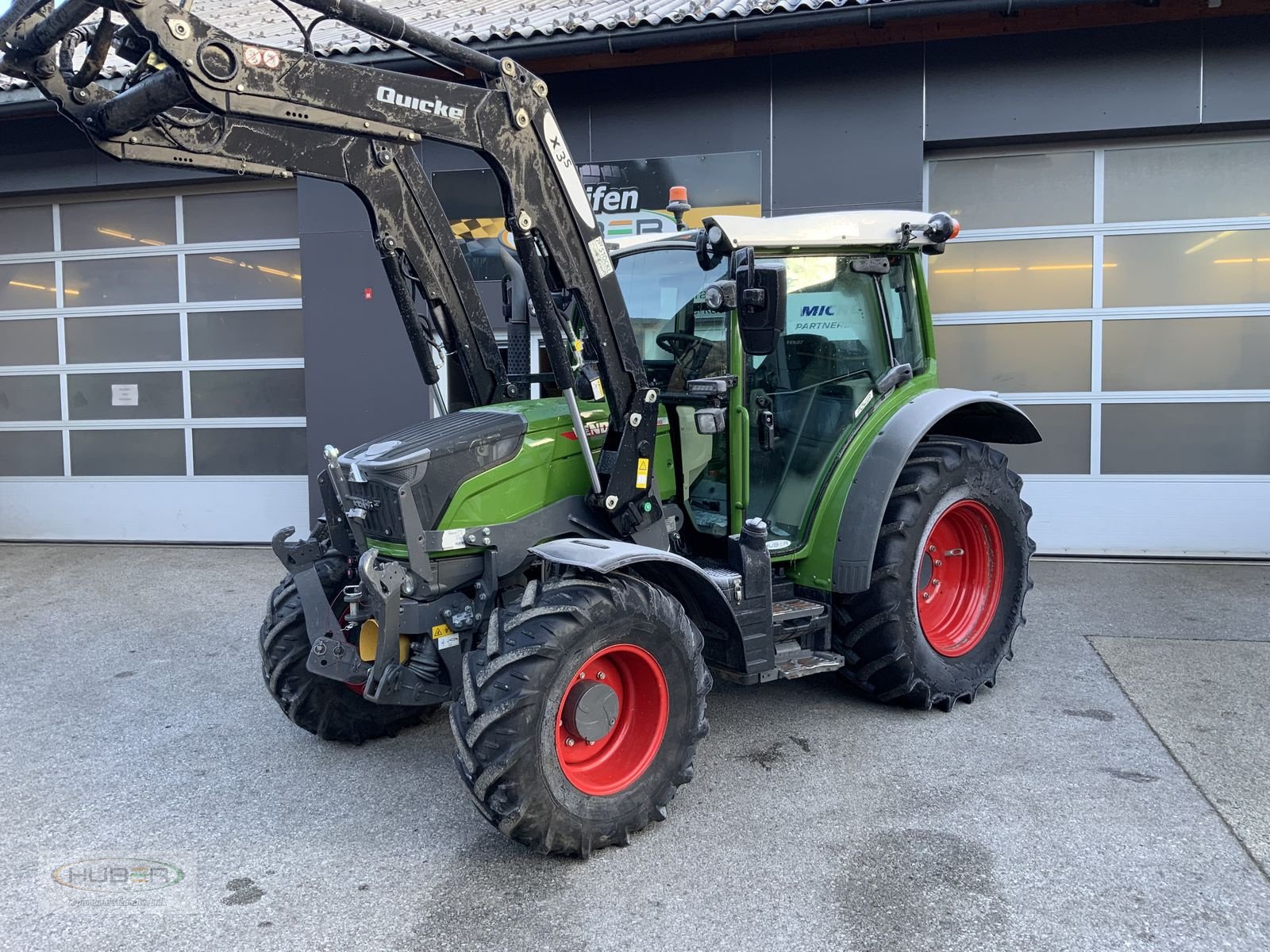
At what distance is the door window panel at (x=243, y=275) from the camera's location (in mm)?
8328

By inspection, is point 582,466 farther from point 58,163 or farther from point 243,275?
point 58,163

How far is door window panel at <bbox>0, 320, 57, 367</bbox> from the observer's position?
890 cm

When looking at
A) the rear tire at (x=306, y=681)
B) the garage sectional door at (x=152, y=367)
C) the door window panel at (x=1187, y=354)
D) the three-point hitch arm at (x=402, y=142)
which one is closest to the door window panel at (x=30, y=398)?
the garage sectional door at (x=152, y=367)

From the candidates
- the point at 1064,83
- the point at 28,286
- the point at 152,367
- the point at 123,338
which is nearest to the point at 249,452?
the point at 152,367

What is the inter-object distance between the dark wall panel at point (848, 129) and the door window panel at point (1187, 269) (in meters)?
1.67

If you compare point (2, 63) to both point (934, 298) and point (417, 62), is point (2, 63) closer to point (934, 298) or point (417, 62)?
point (417, 62)

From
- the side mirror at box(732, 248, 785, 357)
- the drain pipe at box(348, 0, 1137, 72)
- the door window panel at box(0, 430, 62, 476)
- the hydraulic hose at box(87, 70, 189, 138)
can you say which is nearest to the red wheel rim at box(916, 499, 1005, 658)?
the side mirror at box(732, 248, 785, 357)

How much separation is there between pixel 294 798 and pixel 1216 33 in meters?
7.55

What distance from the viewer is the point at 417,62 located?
7270 millimetres

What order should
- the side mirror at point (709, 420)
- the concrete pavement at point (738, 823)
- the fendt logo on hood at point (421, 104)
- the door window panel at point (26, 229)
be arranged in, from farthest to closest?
the door window panel at point (26, 229) < the side mirror at point (709, 420) < the fendt logo on hood at point (421, 104) < the concrete pavement at point (738, 823)

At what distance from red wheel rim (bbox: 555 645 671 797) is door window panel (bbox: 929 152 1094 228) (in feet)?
17.9

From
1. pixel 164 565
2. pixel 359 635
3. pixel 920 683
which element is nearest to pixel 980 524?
pixel 920 683

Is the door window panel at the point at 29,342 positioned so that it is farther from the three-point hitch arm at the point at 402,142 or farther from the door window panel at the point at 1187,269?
the door window panel at the point at 1187,269

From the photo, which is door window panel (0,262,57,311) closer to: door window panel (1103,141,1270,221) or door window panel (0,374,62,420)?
door window panel (0,374,62,420)
